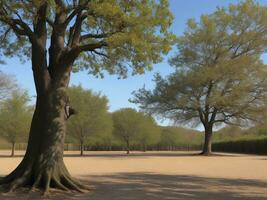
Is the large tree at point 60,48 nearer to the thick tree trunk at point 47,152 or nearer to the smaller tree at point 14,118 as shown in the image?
the thick tree trunk at point 47,152

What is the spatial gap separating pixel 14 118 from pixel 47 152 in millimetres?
40874

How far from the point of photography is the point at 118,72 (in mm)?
17484

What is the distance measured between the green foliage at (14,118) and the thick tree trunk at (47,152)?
1560 inches

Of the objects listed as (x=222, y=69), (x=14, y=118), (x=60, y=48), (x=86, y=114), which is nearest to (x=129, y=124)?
(x=86, y=114)

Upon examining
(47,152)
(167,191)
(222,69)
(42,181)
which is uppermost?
(222,69)

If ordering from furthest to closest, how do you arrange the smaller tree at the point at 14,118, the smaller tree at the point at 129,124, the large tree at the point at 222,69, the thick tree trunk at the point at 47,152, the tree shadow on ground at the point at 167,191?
1. the smaller tree at the point at 129,124
2. the smaller tree at the point at 14,118
3. the large tree at the point at 222,69
4. the thick tree trunk at the point at 47,152
5. the tree shadow on ground at the point at 167,191

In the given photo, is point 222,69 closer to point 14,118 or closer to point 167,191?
point 14,118

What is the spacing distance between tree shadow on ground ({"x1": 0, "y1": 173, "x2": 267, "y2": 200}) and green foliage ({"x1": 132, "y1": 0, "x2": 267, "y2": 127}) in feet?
92.7

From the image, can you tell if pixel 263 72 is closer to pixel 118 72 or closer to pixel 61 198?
pixel 118 72

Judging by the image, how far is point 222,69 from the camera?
44688 mm

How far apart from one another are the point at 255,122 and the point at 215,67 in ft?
25.2

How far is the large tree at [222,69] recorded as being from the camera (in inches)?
1777

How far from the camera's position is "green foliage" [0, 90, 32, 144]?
5347cm

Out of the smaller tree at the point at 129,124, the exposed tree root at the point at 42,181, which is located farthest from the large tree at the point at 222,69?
the exposed tree root at the point at 42,181
